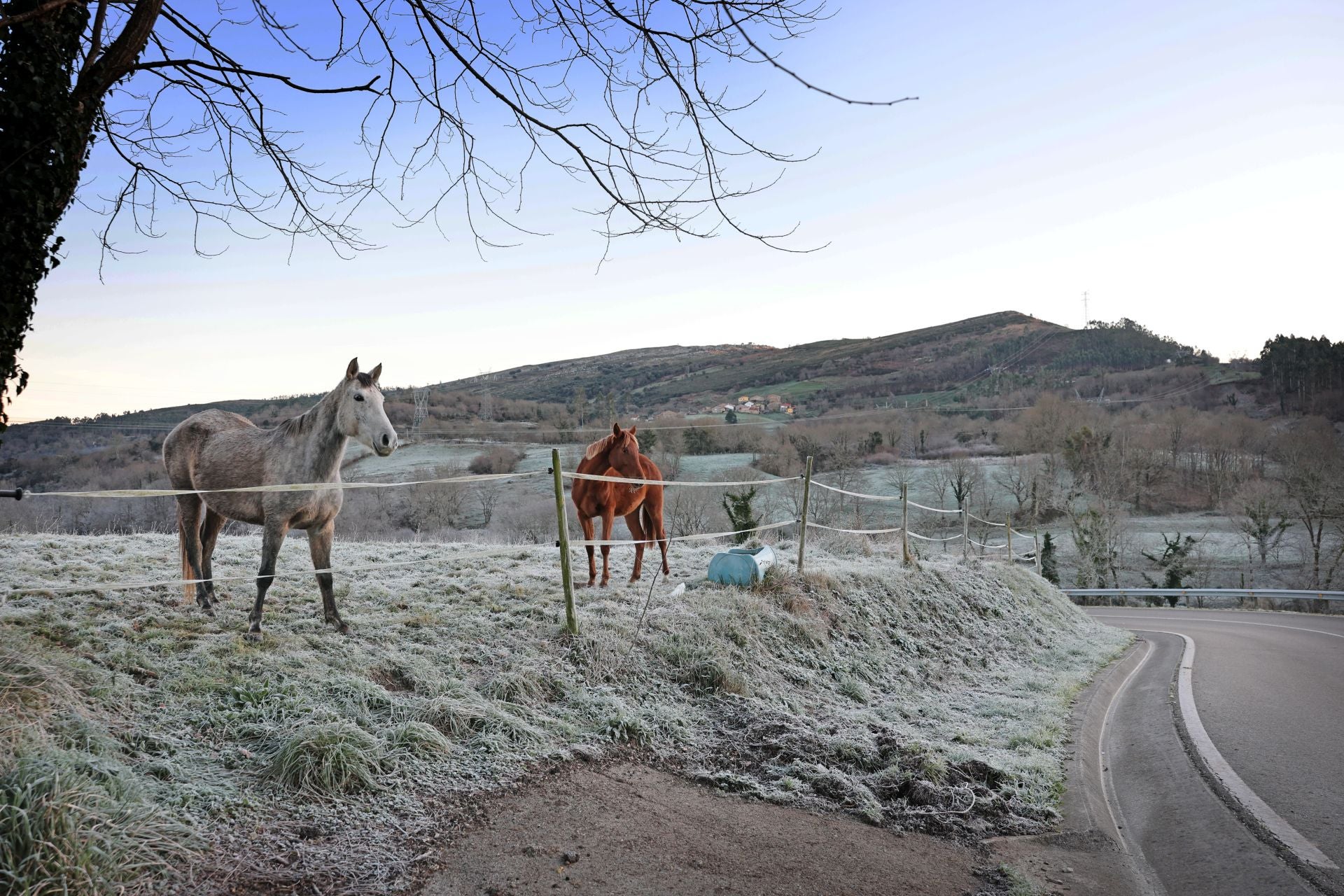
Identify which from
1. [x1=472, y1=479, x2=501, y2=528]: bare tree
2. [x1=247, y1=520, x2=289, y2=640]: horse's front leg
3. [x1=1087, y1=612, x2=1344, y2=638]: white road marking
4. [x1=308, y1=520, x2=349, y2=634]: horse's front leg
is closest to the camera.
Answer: [x1=247, y1=520, x2=289, y2=640]: horse's front leg

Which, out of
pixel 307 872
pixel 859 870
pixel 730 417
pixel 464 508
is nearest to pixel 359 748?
pixel 307 872

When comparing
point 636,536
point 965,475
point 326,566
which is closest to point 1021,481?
point 965,475

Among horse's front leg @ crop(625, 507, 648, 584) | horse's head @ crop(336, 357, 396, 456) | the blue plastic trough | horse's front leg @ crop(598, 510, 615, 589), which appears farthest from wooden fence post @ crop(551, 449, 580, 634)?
the blue plastic trough

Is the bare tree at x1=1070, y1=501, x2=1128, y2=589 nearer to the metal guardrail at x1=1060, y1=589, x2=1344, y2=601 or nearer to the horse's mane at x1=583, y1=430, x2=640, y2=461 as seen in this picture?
the metal guardrail at x1=1060, y1=589, x2=1344, y2=601

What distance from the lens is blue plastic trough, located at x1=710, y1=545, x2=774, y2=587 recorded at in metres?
8.34

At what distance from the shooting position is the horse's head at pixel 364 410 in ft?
18.5

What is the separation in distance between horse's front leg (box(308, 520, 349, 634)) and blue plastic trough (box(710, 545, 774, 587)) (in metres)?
4.02

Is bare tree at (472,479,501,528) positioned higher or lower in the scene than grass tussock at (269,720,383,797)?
lower

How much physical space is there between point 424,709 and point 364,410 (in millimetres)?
2367

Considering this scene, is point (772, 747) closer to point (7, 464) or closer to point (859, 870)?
point (859, 870)

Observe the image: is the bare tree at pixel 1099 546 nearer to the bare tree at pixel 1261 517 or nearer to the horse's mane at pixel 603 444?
the bare tree at pixel 1261 517

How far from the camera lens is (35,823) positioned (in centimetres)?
265

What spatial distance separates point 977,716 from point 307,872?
5564 mm

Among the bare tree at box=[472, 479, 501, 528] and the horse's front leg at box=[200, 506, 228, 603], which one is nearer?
the horse's front leg at box=[200, 506, 228, 603]
